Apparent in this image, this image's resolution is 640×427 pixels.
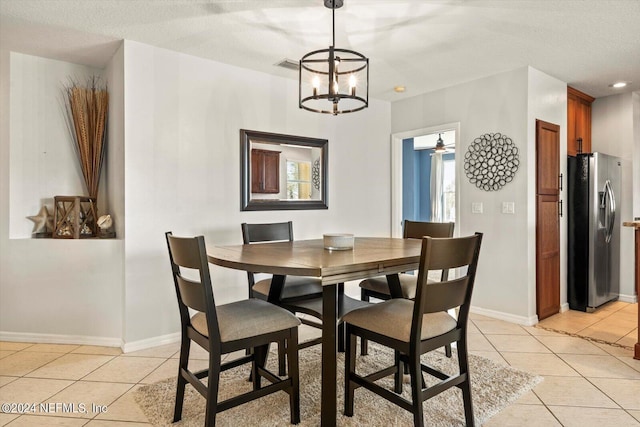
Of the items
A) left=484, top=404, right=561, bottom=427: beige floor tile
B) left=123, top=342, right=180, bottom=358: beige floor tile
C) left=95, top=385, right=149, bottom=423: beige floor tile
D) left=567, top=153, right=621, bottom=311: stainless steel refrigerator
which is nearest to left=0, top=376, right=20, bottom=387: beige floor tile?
left=123, top=342, right=180, bottom=358: beige floor tile

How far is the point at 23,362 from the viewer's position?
8.80ft

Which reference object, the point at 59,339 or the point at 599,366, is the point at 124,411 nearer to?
the point at 59,339

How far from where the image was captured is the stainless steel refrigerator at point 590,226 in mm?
3932

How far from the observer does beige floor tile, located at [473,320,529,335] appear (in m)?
3.32

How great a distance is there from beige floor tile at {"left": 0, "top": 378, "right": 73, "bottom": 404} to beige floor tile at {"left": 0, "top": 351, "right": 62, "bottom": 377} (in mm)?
166

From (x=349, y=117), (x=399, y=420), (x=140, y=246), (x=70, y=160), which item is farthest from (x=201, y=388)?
(x=349, y=117)

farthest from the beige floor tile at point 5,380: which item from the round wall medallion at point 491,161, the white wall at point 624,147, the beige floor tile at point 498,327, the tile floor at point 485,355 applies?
the white wall at point 624,147

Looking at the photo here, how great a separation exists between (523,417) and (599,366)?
105 centimetres

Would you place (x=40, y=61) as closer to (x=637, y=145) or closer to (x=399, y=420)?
(x=399, y=420)

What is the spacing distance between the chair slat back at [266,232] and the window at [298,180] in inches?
32.6

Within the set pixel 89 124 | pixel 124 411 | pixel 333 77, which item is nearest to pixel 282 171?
pixel 89 124

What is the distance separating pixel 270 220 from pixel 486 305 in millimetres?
2282

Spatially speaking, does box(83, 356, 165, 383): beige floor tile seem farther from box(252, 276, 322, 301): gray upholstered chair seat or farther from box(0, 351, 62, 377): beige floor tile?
box(252, 276, 322, 301): gray upholstered chair seat

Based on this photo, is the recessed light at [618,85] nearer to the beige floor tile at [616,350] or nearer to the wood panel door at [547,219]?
the wood panel door at [547,219]
